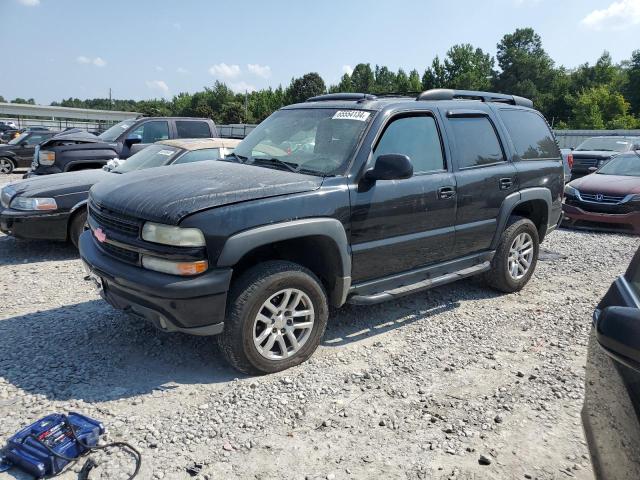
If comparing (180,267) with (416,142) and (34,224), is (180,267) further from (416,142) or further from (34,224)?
(34,224)

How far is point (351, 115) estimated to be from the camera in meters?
4.41

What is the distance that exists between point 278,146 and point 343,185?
0.95 meters

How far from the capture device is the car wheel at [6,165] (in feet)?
56.7

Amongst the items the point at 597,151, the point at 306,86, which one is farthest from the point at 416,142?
the point at 306,86

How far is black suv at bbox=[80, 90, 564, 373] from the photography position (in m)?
3.37

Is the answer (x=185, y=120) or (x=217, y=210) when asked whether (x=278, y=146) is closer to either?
(x=217, y=210)

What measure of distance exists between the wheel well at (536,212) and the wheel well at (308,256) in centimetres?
278

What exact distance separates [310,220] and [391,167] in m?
0.76

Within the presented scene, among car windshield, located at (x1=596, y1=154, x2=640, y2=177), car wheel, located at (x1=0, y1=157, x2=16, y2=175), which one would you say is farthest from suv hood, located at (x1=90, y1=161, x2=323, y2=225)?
car wheel, located at (x1=0, y1=157, x2=16, y2=175)

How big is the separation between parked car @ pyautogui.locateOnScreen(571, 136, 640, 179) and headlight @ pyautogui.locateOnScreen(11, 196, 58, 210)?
13.0m

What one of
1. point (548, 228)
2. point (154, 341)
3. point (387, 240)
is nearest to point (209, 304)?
point (154, 341)

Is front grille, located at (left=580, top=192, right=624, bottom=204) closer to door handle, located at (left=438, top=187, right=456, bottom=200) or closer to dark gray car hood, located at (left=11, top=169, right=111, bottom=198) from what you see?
door handle, located at (left=438, top=187, right=456, bottom=200)

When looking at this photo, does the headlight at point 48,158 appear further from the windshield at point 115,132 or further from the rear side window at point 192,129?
the rear side window at point 192,129

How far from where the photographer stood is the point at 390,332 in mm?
4629
